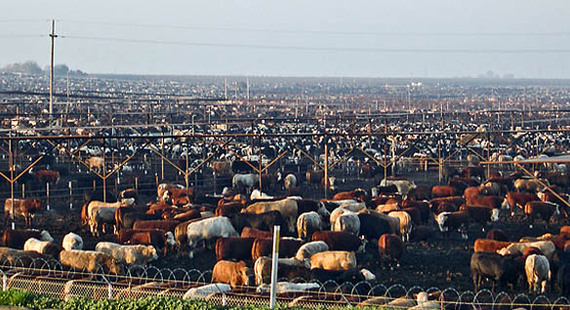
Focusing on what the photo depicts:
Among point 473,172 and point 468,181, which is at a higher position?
point 473,172

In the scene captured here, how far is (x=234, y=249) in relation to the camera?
2077 cm

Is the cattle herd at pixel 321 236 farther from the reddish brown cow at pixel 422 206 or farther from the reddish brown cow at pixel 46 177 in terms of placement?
the reddish brown cow at pixel 46 177

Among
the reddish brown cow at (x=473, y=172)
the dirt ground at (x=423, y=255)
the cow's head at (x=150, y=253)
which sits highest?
the reddish brown cow at (x=473, y=172)

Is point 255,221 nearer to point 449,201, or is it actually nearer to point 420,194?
point 449,201

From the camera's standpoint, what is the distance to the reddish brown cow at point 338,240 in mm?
21391

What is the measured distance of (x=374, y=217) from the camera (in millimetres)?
23797

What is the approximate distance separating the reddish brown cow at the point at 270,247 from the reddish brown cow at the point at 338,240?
0.60 meters

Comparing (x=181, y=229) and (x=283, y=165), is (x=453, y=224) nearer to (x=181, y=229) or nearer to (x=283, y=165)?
(x=181, y=229)

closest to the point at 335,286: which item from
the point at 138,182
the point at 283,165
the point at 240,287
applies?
the point at 240,287

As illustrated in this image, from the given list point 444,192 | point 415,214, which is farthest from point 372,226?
point 444,192

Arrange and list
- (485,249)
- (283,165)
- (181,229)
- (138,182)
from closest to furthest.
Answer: (485,249) → (181,229) → (138,182) → (283,165)

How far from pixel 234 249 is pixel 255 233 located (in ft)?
5.08

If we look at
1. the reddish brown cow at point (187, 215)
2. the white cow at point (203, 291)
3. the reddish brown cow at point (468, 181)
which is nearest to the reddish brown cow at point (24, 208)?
the reddish brown cow at point (187, 215)

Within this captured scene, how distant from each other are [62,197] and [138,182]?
429 centimetres
